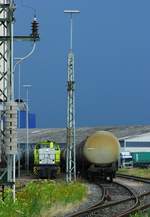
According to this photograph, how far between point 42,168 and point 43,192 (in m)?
25.1

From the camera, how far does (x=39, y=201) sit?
63.0 feet

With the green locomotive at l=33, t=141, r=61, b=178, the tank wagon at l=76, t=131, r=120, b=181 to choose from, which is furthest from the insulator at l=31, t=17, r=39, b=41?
the green locomotive at l=33, t=141, r=61, b=178

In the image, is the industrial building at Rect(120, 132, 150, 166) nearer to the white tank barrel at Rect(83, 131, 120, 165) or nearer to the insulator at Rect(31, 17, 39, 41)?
the white tank barrel at Rect(83, 131, 120, 165)

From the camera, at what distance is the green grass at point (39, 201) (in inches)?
606

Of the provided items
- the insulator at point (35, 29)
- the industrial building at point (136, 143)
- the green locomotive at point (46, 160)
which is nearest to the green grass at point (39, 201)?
the insulator at point (35, 29)

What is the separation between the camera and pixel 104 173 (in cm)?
4347

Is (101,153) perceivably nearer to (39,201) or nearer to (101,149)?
(101,149)

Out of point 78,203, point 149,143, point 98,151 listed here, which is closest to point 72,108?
point 98,151

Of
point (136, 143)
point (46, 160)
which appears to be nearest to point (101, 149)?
point (46, 160)

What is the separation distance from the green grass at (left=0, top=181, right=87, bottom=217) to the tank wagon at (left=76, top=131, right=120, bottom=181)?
14304 mm

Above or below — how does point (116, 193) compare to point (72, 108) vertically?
below

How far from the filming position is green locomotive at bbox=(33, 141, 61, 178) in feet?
155

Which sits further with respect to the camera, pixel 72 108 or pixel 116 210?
pixel 72 108

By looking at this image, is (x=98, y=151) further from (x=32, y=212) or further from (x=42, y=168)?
(x=32, y=212)
